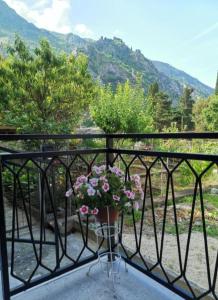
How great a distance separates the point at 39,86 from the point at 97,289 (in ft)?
16.9

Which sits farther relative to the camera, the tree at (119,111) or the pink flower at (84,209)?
the tree at (119,111)

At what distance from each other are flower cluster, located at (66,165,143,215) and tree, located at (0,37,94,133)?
13.8 feet

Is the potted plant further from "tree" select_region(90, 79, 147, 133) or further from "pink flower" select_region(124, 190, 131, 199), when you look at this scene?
"tree" select_region(90, 79, 147, 133)

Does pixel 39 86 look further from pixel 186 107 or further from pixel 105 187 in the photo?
pixel 186 107

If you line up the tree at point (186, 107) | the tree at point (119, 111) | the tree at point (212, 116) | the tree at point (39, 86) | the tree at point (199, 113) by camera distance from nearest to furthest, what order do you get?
the tree at point (39, 86), the tree at point (119, 111), the tree at point (212, 116), the tree at point (199, 113), the tree at point (186, 107)

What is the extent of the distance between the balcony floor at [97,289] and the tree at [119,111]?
4.76m

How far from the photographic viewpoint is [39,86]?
582 centimetres

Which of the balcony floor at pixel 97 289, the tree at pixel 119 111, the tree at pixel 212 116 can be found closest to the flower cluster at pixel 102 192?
the balcony floor at pixel 97 289

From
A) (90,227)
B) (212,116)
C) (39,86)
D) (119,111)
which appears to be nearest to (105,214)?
(90,227)

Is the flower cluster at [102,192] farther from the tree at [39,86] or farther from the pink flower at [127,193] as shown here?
the tree at [39,86]

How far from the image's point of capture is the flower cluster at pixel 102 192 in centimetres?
143

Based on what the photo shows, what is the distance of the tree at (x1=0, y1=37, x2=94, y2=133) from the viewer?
5.76 meters

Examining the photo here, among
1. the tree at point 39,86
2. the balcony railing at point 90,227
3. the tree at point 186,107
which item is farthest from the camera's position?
the tree at point 186,107

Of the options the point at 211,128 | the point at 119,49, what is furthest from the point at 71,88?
the point at 119,49
